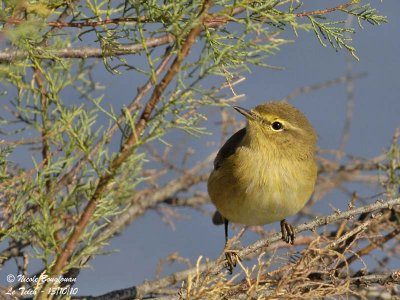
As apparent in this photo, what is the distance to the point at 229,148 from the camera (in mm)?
4414

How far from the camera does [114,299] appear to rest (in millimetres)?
3355

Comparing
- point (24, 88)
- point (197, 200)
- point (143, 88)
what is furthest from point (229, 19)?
point (197, 200)

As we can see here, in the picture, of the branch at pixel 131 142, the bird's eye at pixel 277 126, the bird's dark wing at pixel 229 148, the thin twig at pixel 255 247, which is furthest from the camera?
the bird's dark wing at pixel 229 148

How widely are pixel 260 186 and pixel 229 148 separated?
514 millimetres

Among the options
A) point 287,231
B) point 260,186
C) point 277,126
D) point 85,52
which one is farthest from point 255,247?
point 287,231

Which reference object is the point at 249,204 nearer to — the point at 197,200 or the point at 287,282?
the point at 197,200

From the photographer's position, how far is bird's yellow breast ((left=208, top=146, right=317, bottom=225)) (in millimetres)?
3980

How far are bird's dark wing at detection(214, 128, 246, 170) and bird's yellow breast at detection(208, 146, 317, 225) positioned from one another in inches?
4.1

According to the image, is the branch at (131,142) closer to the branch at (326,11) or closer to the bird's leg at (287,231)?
Result: the branch at (326,11)

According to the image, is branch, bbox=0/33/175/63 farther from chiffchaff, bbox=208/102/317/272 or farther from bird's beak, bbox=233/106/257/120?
bird's beak, bbox=233/106/257/120

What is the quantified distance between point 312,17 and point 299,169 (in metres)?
1.58

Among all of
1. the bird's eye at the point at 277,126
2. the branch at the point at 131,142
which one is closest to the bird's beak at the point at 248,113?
the bird's eye at the point at 277,126

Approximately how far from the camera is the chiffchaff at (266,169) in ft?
13.1

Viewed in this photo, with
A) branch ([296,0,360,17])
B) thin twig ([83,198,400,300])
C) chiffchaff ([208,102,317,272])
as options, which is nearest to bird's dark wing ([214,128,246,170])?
chiffchaff ([208,102,317,272])
